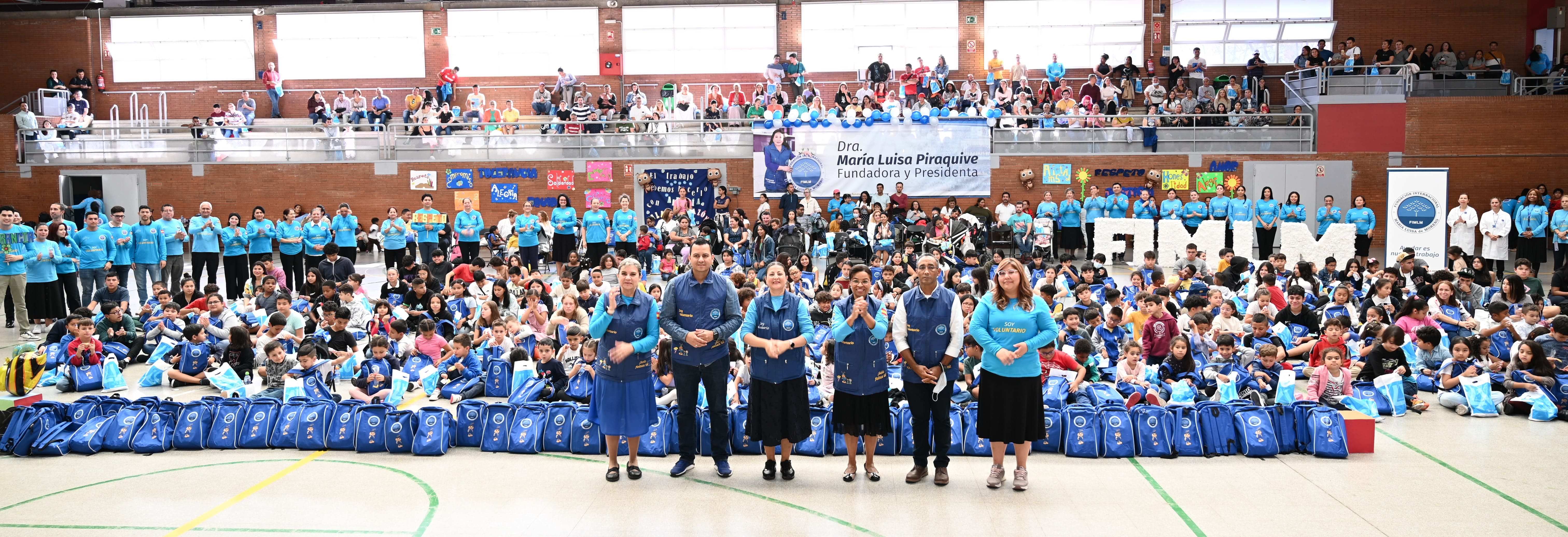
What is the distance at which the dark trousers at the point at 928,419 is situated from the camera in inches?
298

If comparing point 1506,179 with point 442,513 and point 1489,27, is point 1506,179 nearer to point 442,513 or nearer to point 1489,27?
point 1489,27

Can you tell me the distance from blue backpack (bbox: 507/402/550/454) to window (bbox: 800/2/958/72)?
23.6 m

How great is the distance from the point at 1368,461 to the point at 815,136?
58.6 ft

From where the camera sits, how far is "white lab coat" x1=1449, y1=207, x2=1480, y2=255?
19297 mm

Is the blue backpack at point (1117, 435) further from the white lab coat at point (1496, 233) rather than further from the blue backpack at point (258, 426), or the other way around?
the white lab coat at point (1496, 233)

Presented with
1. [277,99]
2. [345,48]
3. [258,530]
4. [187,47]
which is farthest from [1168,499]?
[187,47]

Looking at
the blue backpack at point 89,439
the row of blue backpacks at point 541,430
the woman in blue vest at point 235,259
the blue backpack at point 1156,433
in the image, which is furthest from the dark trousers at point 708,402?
the woman in blue vest at point 235,259

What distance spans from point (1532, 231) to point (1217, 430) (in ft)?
46.0

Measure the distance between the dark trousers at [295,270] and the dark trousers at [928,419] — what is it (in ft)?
46.6

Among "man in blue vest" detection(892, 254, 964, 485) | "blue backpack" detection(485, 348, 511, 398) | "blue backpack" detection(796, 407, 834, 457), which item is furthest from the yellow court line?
"man in blue vest" detection(892, 254, 964, 485)

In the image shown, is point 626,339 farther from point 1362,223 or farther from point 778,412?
point 1362,223

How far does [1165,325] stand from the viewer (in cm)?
1150

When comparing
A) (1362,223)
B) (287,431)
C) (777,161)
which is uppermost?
(777,161)

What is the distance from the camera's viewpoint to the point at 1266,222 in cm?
2167
